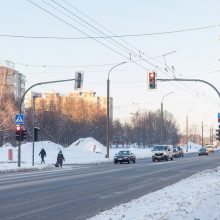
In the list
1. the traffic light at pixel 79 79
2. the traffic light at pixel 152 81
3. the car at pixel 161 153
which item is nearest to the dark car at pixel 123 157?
the car at pixel 161 153

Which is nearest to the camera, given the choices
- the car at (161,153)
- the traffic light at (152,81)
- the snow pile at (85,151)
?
the traffic light at (152,81)

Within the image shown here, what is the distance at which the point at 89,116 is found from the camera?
134 m

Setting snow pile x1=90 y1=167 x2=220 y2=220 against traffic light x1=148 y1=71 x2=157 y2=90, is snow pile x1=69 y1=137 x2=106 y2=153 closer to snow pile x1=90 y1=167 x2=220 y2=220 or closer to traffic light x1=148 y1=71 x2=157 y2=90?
traffic light x1=148 y1=71 x2=157 y2=90

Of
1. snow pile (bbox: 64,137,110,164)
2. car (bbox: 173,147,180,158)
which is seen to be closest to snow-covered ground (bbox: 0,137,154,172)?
snow pile (bbox: 64,137,110,164)

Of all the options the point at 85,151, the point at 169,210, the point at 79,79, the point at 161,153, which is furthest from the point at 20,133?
the point at 85,151

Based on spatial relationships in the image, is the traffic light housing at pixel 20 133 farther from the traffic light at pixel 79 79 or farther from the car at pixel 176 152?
the car at pixel 176 152

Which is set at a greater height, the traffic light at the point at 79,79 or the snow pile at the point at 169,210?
the traffic light at the point at 79,79

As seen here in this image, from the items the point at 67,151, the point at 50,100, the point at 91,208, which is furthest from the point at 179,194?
the point at 50,100

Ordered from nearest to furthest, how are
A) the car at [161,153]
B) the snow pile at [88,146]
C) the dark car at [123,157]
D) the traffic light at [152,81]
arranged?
the traffic light at [152,81] → the dark car at [123,157] → the car at [161,153] → the snow pile at [88,146]

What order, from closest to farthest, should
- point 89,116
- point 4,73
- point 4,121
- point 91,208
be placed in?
point 91,208 → point 4,121 → point 4,73 → point 89,116

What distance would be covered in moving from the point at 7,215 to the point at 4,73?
67.1m

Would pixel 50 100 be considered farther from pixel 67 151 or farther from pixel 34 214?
pixel 34 214

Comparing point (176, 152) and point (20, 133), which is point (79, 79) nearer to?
point (20, 133)

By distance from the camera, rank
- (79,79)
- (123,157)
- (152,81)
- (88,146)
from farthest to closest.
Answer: (88,146) → (123,157) → (79,79) → (152,81)
